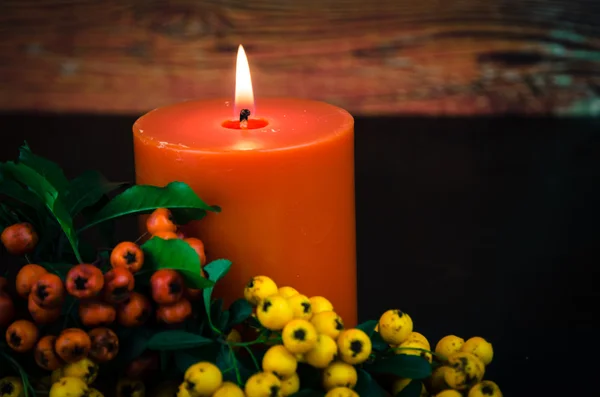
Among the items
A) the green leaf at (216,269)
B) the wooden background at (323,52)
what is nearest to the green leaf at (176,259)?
the green leaf at (216,269)

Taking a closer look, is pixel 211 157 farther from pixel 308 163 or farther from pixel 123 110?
pixel 123 110

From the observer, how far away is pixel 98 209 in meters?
0.48

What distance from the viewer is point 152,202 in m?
0.46

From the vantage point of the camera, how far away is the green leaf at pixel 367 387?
423 mm

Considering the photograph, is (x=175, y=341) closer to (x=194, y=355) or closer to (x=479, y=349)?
(x=194, y=355)

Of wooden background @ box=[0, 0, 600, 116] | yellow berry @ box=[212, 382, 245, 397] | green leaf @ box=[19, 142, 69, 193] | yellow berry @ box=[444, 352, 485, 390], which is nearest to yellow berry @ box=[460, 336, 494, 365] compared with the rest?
yellow berry @ box=[444, 352, 485, 390]

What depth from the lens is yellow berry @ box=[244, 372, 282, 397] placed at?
1.27 feet

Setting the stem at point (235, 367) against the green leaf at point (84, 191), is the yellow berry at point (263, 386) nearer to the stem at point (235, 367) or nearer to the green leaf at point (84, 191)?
the stem at point (235, 367)

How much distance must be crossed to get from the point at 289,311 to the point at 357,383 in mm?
51

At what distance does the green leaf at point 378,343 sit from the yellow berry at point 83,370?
130 millimetres

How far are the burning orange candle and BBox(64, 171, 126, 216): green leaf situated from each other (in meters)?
0.04

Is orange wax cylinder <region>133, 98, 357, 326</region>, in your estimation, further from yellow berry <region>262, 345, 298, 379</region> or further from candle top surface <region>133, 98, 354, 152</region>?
yellow berry <region>262, 345, 298, 379</region>

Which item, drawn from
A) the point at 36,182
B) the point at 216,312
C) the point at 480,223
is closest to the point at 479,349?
the point at 216,312

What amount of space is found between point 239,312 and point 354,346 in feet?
0.21
